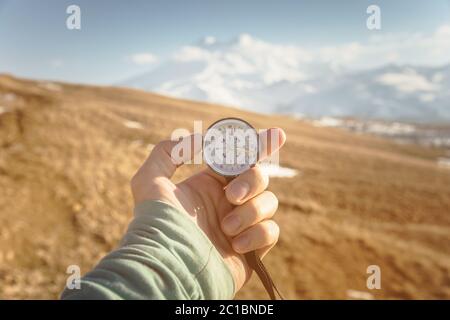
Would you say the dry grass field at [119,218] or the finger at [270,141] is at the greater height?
the finger at [270,141]

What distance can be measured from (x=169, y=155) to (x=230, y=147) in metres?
0.30

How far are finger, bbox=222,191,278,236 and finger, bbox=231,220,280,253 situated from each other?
24 millimetres

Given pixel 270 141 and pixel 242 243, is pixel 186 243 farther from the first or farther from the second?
pixel 270 141

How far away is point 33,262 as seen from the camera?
16.1ft

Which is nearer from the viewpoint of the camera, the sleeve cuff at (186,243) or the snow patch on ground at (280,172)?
the sleeve cuff at (186,243)

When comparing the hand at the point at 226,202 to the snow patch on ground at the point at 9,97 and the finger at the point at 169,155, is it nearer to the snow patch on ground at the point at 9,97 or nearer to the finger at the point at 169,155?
the finger at the point at 169,155

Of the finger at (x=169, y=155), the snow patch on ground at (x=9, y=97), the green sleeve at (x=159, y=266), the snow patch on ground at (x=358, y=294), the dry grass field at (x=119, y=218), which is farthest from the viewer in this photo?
the snow patch on ground at (x=9, y=97)

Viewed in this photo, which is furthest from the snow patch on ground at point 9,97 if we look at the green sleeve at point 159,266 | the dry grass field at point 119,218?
the green sleeve at point 159,266

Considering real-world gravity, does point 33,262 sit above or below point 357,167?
above

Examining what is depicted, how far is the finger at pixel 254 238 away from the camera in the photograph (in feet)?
5.91

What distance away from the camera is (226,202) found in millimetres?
2076
